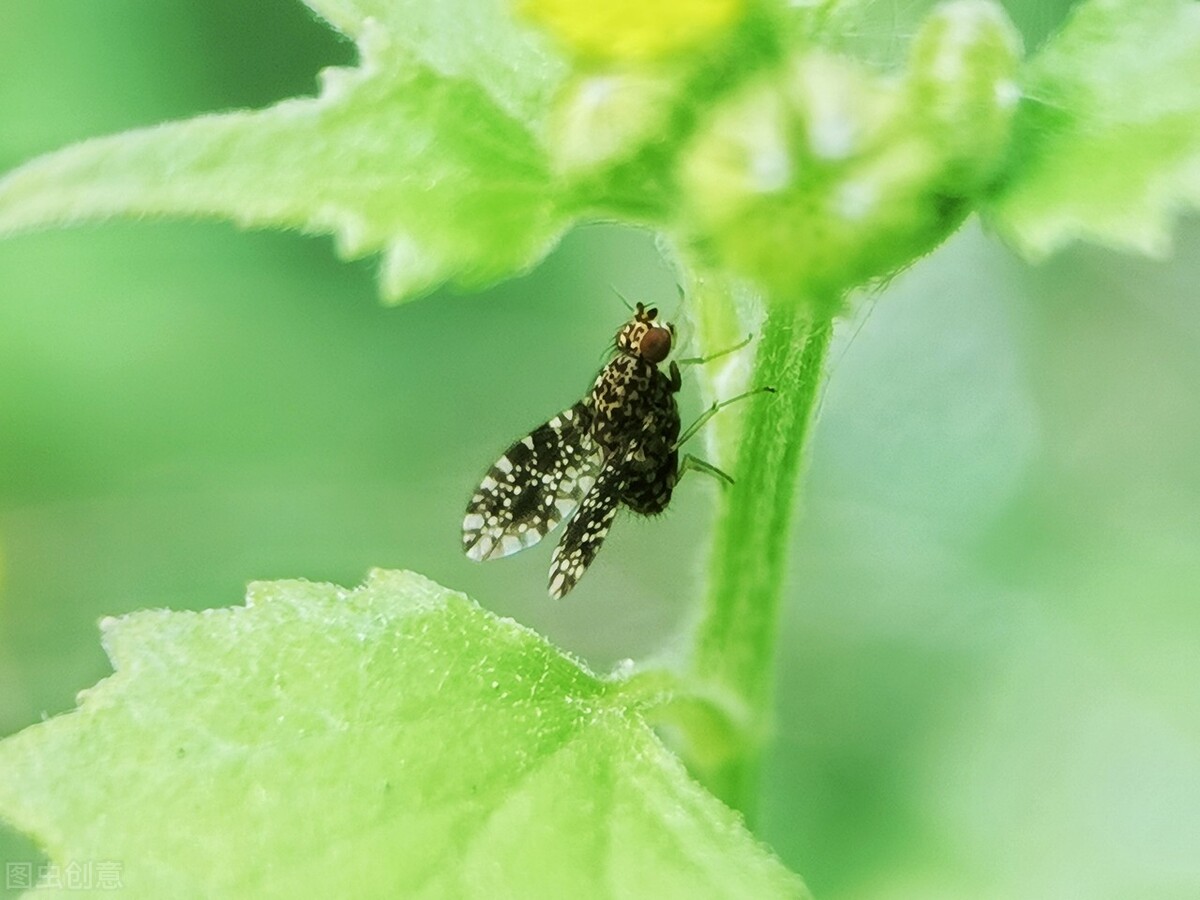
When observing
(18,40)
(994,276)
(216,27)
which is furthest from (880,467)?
(18,40)

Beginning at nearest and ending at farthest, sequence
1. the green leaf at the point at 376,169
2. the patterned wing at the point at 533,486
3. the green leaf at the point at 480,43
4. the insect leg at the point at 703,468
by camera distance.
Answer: the green leaf at the point at 376,169
the green leaf at the point at 480,43
the insect leg at the point at 703,468
the patterned wing at the point at 533,486

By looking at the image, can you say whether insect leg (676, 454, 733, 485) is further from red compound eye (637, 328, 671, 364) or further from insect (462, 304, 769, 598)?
red compound eye (637, 328, 671, 364)

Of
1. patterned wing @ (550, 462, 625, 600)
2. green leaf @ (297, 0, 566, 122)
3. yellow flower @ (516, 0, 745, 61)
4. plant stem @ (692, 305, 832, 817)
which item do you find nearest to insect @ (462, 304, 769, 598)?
patterned wing @ (550, 462, 625, 600)

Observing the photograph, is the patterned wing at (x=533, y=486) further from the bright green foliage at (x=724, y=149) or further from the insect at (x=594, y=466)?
the bright green foliage at (x=724, y=149)

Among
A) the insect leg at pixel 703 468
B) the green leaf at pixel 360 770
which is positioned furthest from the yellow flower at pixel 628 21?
the green leaf at pixel 360 770

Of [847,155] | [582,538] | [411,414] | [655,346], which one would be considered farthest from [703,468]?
[411,414]

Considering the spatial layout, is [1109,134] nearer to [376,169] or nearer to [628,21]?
[628,21]
